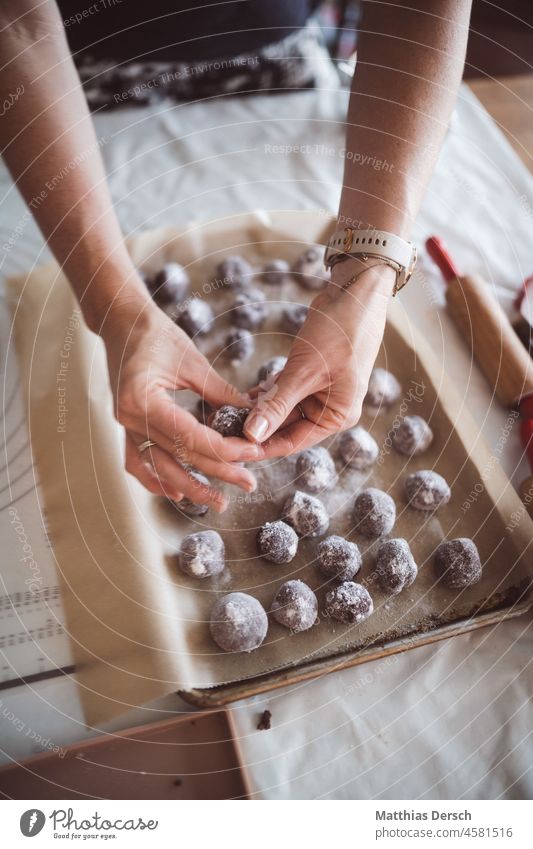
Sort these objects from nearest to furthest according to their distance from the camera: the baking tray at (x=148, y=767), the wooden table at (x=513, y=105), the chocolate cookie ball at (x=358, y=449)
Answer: the baking tray at (x=148, y=767), the chocolate cookie ball at (x=358, y=449), the wooden table at (x=513, y=105)

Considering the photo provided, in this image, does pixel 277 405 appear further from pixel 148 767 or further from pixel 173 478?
pixel 148 767

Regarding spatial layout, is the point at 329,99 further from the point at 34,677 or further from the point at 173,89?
the point at 34,677

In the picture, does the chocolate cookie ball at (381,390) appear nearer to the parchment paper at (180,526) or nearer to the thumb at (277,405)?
the parchment paper at (180,526)

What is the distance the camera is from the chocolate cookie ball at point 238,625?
656 millimetres

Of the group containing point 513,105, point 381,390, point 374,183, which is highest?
point 513,105

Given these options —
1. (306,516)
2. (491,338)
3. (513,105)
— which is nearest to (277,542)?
(306,516)

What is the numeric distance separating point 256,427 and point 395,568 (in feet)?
0.81

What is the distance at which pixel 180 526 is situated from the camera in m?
0.76

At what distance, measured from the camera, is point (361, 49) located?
0.73 meters

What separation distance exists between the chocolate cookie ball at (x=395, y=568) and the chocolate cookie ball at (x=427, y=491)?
75 millimetres

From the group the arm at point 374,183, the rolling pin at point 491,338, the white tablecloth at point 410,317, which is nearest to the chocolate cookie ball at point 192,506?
the arm at point 374,183

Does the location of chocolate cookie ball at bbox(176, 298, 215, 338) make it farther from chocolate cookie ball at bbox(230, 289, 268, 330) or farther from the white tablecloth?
the white tablecloth

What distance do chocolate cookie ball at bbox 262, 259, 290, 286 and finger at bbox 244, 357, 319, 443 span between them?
0.39 meters

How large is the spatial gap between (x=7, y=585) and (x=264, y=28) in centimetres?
114
